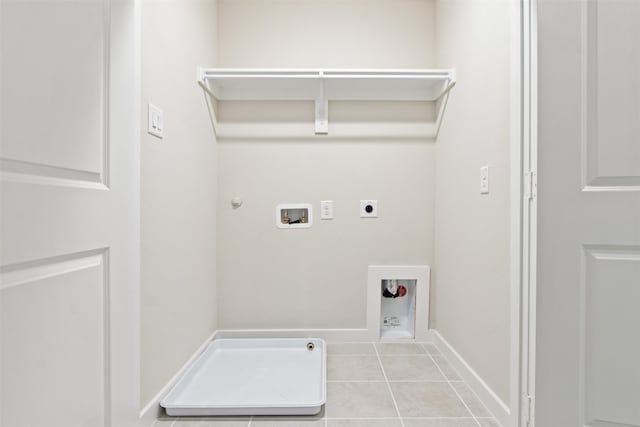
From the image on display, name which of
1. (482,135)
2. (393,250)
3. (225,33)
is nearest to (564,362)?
(482,135)

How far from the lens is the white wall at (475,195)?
138 cm

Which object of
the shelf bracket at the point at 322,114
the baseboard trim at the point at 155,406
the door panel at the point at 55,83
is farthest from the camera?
the shelf bracket at the point at 322,114

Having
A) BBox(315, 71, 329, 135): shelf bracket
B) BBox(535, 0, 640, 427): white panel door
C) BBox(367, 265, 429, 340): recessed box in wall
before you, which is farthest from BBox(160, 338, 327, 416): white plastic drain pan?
BBox(315, 71, 329, 135): shelf bracket

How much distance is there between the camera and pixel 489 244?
150 cm

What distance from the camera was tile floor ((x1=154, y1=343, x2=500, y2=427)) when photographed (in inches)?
54.7

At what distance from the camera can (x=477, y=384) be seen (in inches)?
62.2

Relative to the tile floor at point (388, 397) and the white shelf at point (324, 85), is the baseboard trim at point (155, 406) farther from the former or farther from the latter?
the white shelf at point (324, 85)

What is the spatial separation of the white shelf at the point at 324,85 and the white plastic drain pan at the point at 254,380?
4.76ft

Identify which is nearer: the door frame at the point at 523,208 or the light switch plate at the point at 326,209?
the door frame at the point at 523,208

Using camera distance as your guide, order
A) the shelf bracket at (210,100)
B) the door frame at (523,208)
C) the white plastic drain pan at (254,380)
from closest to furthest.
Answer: the door frame at (523,208)
the white plastic drain pan at (254,380)
the shelf bracket at (210,100)

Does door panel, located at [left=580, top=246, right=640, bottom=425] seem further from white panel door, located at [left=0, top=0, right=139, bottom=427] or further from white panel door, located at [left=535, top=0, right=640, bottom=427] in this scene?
white panel door, located at [left=0, top=0, right=139, bottom=427]

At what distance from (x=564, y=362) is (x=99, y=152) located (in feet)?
5.31

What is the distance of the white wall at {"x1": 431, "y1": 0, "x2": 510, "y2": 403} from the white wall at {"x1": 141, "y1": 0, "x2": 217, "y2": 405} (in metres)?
1.47

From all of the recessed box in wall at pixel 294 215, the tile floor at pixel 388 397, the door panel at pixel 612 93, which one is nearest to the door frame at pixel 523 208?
the door panel at pixel 612 93
